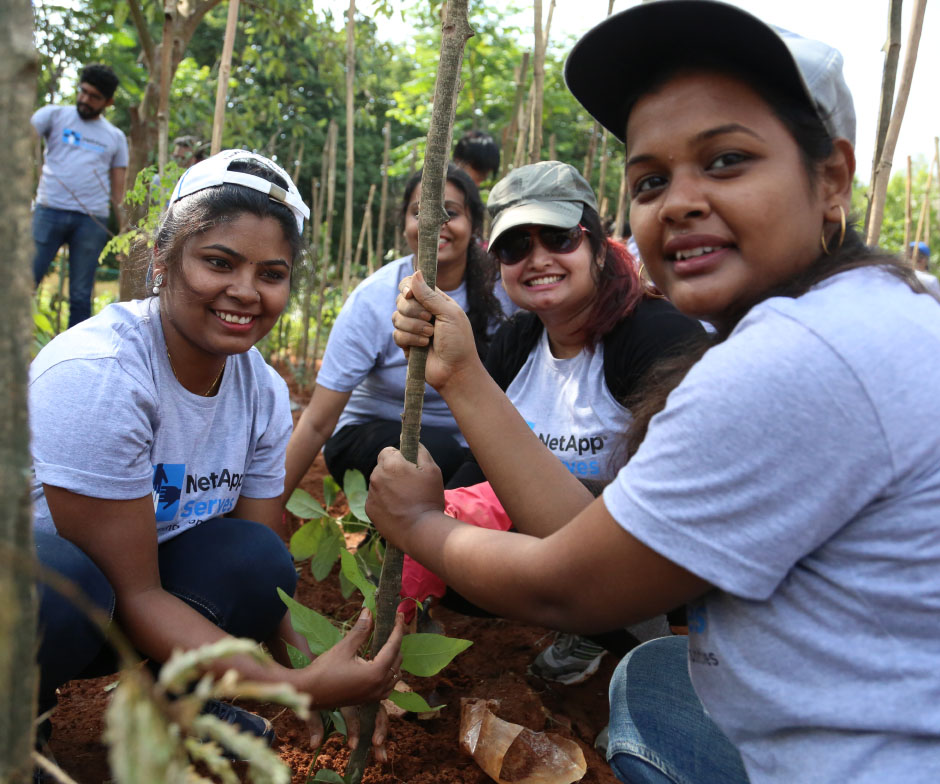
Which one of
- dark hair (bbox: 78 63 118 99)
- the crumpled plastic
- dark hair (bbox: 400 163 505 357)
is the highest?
dark hair (bbox: 78 63 118 99)

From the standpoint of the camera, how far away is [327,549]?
2312 mm

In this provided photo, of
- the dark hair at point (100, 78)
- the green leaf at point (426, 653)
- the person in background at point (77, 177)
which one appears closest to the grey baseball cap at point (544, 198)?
the green leaf at point (426, 653)

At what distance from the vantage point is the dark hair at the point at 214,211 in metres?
1.61

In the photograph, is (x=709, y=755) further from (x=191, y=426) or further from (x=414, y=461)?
(x=191, y=426)

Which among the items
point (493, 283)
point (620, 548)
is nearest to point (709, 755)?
point (620, 548)

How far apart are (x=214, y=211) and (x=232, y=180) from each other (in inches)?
3.0

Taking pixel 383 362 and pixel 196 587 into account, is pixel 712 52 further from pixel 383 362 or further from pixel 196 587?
pixel 383 362

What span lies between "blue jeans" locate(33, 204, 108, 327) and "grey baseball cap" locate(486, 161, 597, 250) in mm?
3898

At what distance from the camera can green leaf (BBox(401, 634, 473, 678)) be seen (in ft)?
4.47

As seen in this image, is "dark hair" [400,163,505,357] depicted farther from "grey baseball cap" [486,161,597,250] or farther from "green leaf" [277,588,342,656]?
"green leaf" [277,588,342,656]

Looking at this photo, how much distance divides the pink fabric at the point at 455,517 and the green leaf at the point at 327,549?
48 centimetres

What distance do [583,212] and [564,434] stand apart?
64cm

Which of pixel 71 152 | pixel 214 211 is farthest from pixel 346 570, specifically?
pixel 71 152

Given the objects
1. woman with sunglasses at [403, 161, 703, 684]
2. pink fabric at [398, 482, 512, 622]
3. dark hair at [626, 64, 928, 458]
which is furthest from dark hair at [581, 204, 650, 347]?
dark hair at [626, 64, 928, 458]
